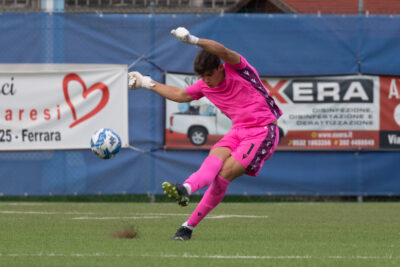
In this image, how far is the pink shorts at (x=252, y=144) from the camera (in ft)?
24.2

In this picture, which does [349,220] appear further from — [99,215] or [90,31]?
[90,31]

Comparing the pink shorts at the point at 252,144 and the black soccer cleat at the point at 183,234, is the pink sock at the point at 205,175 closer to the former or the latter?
the pink shorts at the point at 252,144

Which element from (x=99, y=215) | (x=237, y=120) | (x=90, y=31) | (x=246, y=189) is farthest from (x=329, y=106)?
(x=237, y=120)

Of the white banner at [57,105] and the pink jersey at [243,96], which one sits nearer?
the pink jersey at [243,96]

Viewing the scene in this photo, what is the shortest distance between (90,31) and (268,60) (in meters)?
3.00

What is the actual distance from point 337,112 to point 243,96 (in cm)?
A: 686

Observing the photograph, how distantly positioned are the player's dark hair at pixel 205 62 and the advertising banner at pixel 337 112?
6.75 meters

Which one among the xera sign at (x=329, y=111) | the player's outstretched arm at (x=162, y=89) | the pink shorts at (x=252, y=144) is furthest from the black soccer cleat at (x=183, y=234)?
the xera sign at (x=329, y=111)

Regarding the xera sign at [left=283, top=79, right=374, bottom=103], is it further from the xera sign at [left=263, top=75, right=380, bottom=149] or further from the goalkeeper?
the goalkeeper

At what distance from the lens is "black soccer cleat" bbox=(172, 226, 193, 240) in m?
7.41

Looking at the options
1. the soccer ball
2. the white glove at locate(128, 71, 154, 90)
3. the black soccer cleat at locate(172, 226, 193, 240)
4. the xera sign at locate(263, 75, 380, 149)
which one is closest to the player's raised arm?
the white glove at locate(128, 71, 154, 90)

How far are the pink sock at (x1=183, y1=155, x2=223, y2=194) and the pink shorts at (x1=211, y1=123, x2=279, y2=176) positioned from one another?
23 centimetres

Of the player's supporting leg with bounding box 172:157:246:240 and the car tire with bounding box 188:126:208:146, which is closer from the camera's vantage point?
the player's supporting leg with bounding box 172:157:246:240

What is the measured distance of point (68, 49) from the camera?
14.0m
